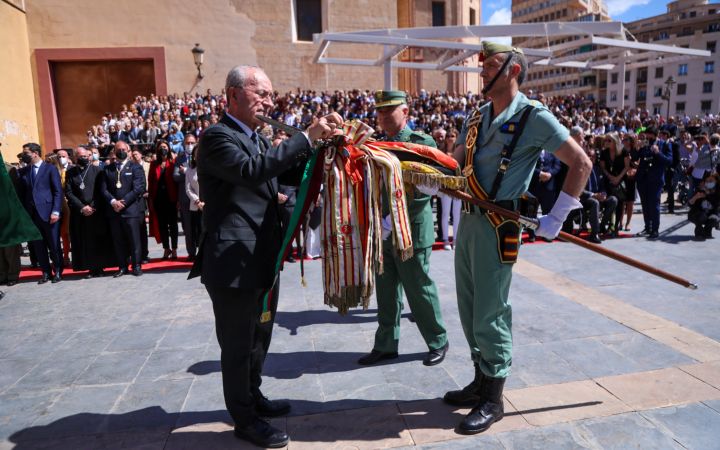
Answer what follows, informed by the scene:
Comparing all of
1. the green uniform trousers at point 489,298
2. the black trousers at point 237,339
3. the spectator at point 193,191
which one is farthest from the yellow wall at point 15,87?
the green uniform trousers at point 489,298

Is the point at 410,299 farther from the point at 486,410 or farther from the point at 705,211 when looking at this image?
the point at 705,211

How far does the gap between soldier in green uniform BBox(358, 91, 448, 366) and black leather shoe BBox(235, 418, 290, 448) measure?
3.91 feet

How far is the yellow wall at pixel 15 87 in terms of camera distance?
19.5 meters

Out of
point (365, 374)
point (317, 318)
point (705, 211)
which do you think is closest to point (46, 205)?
point (317, 318)

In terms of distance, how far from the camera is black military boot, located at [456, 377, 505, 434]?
291 cm

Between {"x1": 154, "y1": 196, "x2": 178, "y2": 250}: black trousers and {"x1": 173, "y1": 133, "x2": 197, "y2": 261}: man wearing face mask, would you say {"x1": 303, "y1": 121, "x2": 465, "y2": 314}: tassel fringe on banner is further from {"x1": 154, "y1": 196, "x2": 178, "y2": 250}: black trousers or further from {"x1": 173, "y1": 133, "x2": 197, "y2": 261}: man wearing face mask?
{"x1": 154, "y1": 196, "x2": 178, "y2": 250}: black trousers

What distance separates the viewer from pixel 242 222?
2.72 m

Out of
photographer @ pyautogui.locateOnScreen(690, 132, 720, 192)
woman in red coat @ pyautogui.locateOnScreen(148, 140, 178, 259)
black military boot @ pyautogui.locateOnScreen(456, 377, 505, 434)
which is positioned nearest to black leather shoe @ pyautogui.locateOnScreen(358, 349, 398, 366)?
black military boot @ pyautogui.locateOnScreen(456, 377, 505, 434)

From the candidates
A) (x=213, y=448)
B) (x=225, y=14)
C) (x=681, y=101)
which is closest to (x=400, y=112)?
(x=213, y=448)

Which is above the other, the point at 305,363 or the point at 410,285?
the point at 410,285

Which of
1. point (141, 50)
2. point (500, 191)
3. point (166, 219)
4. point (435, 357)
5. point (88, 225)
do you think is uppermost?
point (141, 50)

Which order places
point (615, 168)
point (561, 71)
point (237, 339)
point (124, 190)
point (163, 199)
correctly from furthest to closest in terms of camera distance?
point (561, 71) < point (615, 168) < point (163, 199) < point (124, 190) < point (237, 339)

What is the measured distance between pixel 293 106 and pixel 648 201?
49.3ft

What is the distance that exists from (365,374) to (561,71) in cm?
9330
